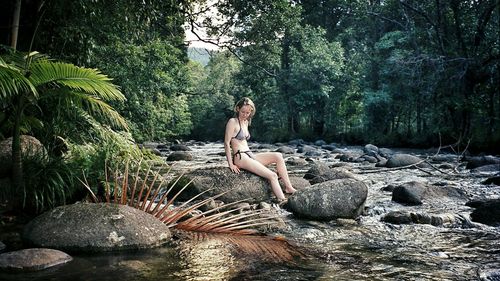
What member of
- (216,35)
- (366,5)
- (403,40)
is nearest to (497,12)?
(403,40)

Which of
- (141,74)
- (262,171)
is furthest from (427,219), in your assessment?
(141,74)

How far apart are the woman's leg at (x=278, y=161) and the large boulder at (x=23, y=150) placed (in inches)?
122

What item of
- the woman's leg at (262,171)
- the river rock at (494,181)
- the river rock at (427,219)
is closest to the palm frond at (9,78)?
the woman's leg at (262,171)

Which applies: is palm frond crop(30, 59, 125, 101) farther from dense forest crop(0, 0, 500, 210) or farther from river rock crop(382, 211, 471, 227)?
river rock crop(382, 211, 471, 227)

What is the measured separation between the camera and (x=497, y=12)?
19344 mm

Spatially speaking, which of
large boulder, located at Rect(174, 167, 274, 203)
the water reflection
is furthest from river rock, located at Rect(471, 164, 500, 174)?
the water reflection

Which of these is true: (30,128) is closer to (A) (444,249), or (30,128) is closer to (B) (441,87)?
(A) (444,249)

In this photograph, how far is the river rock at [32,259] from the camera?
3.28 meters

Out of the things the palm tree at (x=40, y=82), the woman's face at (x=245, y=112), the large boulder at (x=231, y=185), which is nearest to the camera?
the palm tree at (x=40, y=82)

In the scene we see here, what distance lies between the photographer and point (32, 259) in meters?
3.37

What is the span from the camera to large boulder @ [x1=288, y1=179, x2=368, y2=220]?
5.98m

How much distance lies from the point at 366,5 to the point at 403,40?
5.78 metres

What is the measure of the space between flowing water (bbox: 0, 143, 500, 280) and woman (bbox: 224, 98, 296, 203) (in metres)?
1.25

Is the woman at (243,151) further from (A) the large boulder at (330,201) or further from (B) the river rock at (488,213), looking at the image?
(B) the river rock at (488,213)
